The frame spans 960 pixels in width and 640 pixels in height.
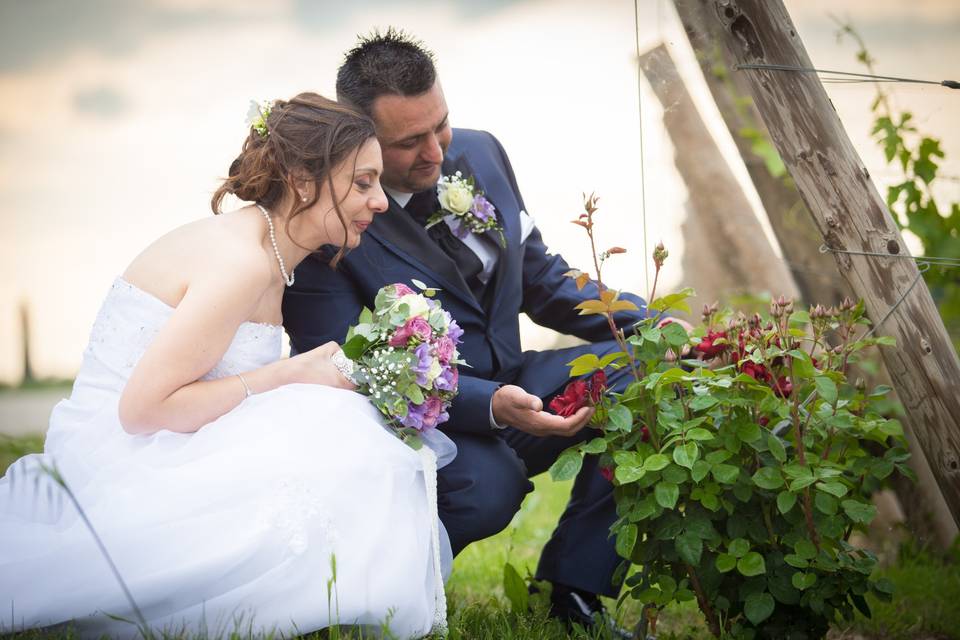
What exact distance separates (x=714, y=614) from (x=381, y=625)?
3.17 feet

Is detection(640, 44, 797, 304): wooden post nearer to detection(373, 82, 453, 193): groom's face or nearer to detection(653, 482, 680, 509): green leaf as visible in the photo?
detection(373, 82, 453, 193): groom's face

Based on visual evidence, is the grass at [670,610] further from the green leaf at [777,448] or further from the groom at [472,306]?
the green leaf at [777,448]

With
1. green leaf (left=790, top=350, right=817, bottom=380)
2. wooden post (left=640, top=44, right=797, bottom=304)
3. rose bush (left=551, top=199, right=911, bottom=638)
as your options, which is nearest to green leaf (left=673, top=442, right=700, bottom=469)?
rose bush (left=551, top=199, right=911, bottom=638)

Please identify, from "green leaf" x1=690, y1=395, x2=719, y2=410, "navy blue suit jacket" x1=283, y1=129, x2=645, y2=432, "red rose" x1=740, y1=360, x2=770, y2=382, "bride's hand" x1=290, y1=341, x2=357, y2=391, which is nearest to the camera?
"green leaf" x1=690, y1=395, x2=719, y2=410

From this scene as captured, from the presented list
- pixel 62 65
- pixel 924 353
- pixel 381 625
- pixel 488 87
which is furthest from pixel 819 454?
pixel 62 65

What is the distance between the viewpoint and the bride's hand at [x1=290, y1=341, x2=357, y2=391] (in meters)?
2.71

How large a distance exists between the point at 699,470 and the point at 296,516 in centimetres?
103

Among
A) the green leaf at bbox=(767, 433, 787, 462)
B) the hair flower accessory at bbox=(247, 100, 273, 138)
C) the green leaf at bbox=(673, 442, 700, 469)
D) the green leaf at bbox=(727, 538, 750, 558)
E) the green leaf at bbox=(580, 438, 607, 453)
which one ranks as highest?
the hair flower accessory at bbox=(247, 100, 273, 138)

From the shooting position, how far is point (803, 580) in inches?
93.7

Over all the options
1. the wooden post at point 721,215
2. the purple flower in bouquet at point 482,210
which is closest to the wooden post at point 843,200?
the purple flower in bouquet at point 482,210

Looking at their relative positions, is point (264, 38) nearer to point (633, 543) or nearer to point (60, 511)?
point (60, 511)

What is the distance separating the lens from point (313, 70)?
5488 millimetres

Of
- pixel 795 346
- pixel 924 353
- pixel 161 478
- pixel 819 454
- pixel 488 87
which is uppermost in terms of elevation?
pixel 488 87

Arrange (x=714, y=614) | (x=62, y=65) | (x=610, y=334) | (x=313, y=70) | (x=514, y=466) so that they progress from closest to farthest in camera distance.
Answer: (x=714, y=614), (x=514, y=466), (x=610, y=334), (x=313, y=70), (x=62, y=65)
